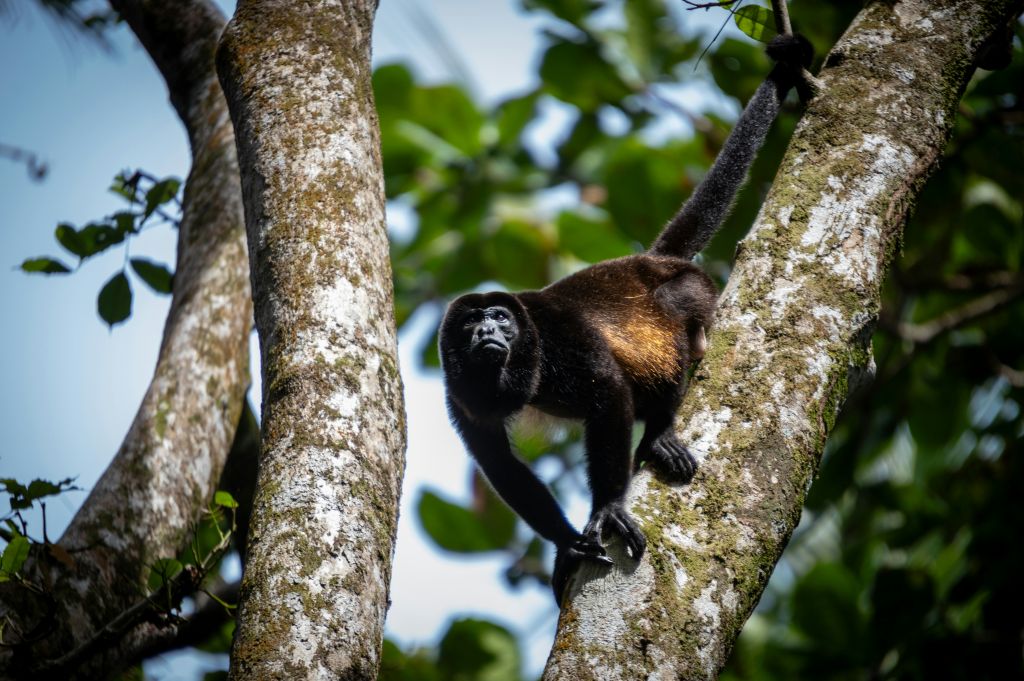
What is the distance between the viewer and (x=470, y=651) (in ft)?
14.3

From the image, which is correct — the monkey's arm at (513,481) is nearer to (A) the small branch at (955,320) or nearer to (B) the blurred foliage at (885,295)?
(B) the blurred foliage at (885,295)

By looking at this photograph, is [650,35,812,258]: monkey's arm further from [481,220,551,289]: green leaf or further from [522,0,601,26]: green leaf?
[522,0,601,26]: green leaf

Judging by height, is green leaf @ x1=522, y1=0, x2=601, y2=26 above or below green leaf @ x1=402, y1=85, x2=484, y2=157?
above

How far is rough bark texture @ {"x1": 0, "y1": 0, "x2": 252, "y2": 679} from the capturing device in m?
2.63

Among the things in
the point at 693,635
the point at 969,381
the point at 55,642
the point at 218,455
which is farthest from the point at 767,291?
the point at 969,381

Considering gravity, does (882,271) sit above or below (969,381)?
above

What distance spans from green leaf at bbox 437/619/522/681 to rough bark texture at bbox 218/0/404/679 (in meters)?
2.67

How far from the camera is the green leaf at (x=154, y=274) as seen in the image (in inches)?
133

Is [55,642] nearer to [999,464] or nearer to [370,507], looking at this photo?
[370,507]

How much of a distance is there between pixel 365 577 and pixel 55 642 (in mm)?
1367

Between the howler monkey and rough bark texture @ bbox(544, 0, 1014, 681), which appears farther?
the howler monkey

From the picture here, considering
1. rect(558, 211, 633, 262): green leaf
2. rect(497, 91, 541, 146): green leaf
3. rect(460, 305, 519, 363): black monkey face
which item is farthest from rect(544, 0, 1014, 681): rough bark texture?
rect(497, 91, 541, 146): green leaf

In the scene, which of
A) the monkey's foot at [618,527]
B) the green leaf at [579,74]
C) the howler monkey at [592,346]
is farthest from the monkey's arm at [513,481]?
the green leaf at [579,74]

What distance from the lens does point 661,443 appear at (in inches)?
90.4
